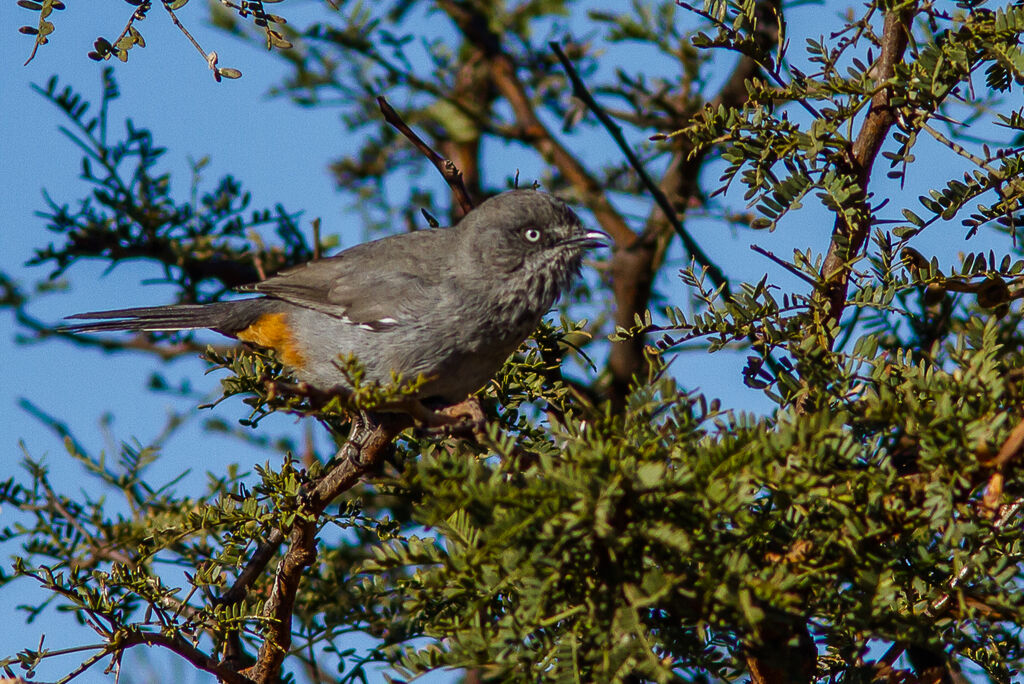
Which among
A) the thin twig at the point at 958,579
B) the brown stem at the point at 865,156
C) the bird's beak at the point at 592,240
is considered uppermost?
the bird's beak at the point at 592,240

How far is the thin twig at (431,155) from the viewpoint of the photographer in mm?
3635

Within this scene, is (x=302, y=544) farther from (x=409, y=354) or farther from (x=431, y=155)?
(x=431, y=155)

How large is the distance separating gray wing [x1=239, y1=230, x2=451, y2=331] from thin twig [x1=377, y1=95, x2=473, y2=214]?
1.53ft

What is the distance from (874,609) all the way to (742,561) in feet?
1.12

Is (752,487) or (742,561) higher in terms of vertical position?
(752,487)

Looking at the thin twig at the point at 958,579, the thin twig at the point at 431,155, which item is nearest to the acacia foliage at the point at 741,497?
the thin twig at the point at 958,579

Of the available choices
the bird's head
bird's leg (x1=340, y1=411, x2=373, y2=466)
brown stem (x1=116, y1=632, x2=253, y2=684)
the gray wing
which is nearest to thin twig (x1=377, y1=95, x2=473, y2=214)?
the bird's head

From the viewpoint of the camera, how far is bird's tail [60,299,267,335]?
16.1 feet

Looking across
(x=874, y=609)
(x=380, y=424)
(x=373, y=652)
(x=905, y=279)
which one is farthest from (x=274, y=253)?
(x=874, y=609)

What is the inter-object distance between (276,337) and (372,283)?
2.04ft

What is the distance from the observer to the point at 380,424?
3086 millimetres

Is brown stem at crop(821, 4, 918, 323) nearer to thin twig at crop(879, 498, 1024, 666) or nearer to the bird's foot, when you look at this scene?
thin twig at crop(879, 498, 1024, 666)

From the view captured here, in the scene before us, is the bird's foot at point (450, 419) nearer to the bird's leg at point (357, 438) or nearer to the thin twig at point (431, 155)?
the bird's leg at point (357, 438)

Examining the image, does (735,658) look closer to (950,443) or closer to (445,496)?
(950,443)
